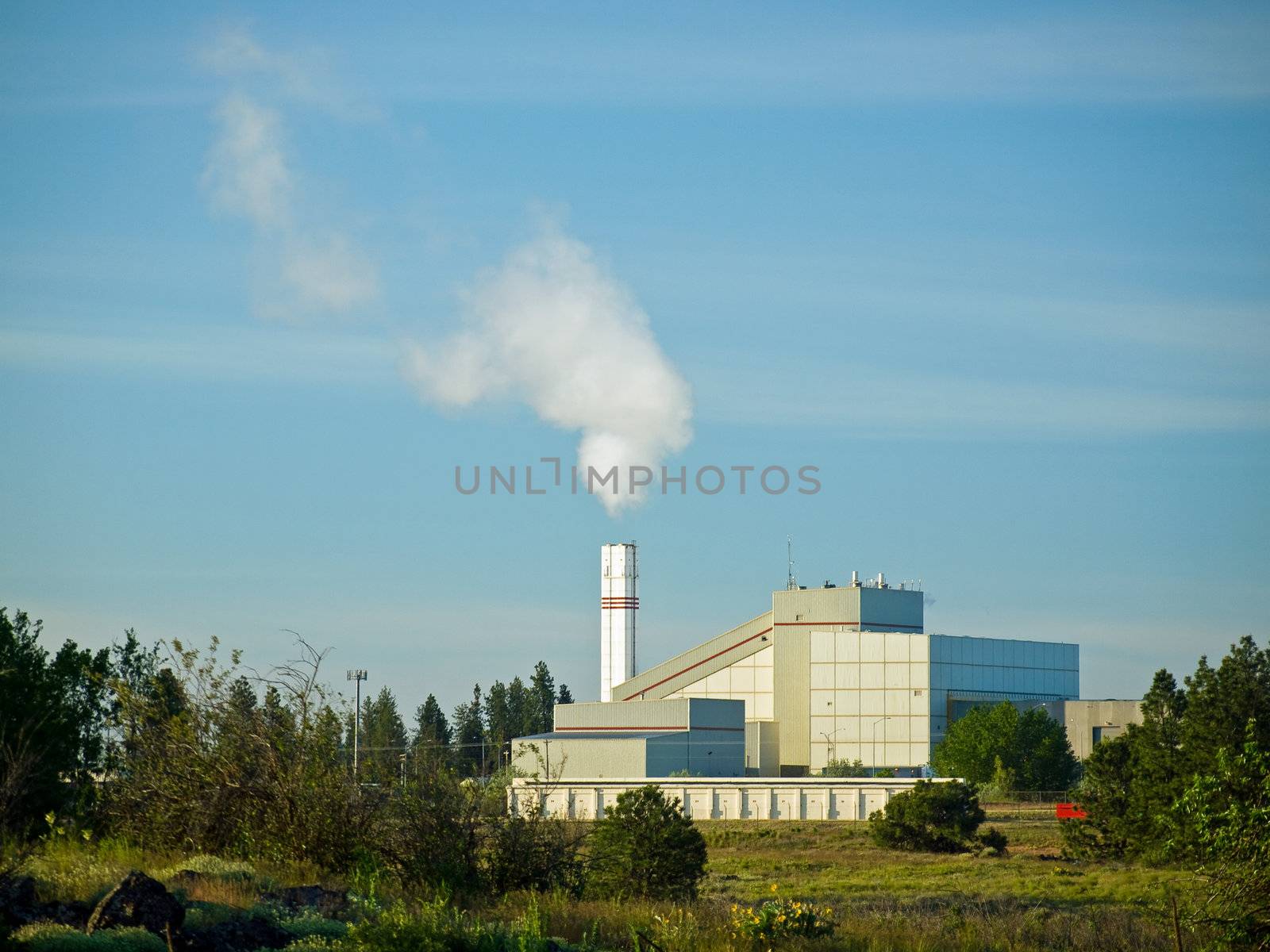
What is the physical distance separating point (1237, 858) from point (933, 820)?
41233mm

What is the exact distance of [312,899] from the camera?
12.5m

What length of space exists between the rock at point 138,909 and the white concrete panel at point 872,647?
7481cm

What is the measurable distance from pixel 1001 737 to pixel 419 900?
228 feet

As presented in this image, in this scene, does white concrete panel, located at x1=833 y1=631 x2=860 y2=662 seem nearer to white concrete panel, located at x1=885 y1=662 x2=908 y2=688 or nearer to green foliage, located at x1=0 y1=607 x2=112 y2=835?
white concrete panel, located at x1=885 y1=662 x2=908 y2=688

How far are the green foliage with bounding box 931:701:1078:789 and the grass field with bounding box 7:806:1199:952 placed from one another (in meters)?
32.9

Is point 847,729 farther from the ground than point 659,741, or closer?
farther from the ground

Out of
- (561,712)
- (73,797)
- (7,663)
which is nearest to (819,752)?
(561,712)

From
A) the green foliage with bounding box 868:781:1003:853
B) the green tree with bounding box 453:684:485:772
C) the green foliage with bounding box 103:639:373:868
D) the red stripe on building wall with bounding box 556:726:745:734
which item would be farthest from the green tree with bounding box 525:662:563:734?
the green foliage with bounding box 103:639:373:868

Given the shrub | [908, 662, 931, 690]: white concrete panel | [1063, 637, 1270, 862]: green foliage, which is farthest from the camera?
[908, 662, 931, 690]: white concrete panel

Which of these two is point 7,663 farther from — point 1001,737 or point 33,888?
point 1001,737

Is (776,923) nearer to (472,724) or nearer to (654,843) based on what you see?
(654,843)

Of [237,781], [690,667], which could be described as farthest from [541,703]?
[237,781]

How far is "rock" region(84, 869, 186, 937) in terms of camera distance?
10156 millimetres

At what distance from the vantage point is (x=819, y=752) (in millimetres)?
82438
